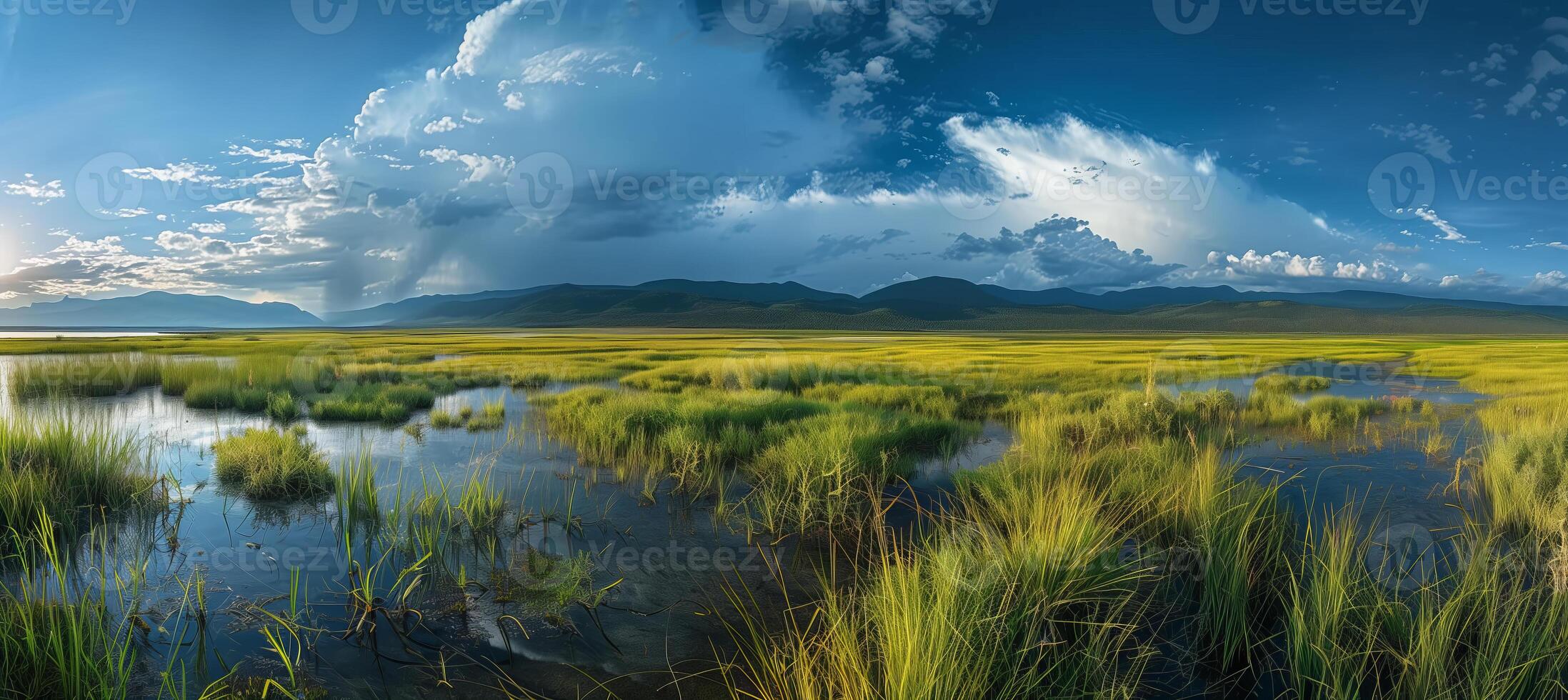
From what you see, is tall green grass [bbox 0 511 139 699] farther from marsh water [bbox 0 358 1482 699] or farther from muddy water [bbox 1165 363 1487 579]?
muddy water [bbox 1165 363 1487 579]

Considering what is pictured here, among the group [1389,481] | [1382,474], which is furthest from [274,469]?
[1382,474]

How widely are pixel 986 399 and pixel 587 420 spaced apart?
11.3 m

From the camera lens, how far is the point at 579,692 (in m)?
4.05

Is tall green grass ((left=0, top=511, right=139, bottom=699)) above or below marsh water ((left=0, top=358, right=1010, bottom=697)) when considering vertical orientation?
above

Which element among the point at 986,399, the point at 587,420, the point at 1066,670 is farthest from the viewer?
the point at 986,399

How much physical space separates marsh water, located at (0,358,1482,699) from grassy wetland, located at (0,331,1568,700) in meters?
0.04

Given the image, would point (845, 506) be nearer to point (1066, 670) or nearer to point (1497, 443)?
point (1066, 670)

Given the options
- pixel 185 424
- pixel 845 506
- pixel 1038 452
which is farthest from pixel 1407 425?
pixel 185 424

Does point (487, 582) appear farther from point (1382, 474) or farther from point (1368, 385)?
point (1368, 385)

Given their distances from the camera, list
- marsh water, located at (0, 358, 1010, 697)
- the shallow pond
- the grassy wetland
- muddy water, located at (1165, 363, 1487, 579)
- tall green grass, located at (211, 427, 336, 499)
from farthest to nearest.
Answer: the shallow pond < tall green grass, located at (211, 427, 336, 499) < muddy water, located at (1165, 363, 1487, 579) < marsh water, located at (0, 358, 1010, 697) < the grassy wetland

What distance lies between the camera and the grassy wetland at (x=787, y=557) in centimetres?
385

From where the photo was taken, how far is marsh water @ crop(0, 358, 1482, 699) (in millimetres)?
4293

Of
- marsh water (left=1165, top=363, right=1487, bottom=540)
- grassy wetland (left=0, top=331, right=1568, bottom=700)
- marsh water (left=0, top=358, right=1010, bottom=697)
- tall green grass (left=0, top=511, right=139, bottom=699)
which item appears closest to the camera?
tall green grass (left=0, top=511, right=139, bottom=699)

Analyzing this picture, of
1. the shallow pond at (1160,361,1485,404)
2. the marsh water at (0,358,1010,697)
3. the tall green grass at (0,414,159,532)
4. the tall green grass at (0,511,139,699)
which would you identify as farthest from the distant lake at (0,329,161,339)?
the shallow pond at (1160,361,1485,404)
